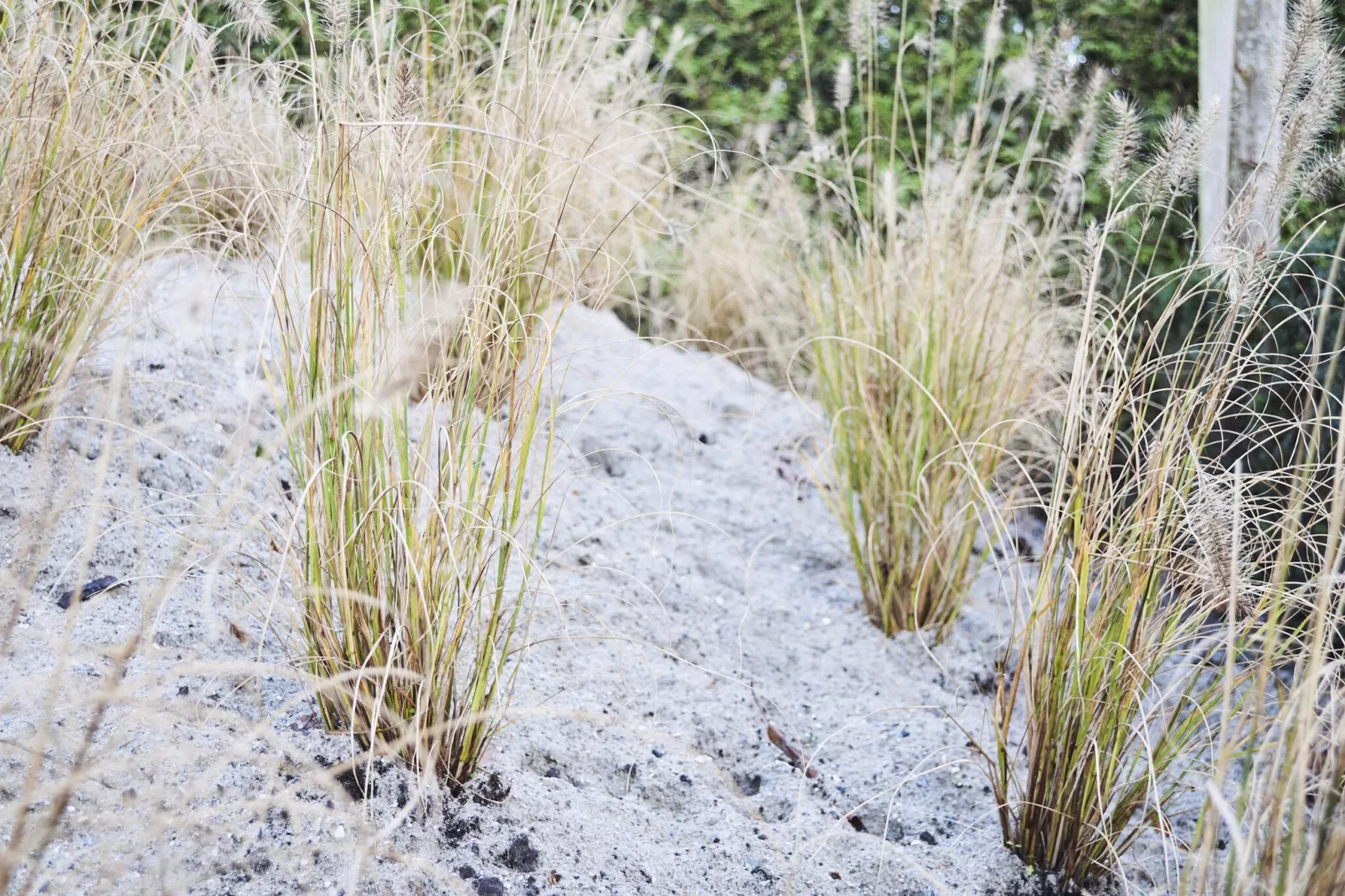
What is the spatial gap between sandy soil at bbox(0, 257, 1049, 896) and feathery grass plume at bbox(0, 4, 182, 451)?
10cm

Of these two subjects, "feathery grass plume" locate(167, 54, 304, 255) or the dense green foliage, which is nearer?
"feathery grass plume" locate(167, 54, 304, 255)

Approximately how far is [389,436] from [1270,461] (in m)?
2.19

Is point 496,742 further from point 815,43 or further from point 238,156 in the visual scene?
point 815,43

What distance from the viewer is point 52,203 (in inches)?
69.9

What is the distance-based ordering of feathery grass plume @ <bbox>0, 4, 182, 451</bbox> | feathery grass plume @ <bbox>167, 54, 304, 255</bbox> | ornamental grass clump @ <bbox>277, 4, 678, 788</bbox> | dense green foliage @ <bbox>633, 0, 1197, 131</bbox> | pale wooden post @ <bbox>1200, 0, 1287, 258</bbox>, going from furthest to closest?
dense green foliage @ <bbox>633, 0, 1197, 131</bbox> → pale wooden post @ <bbox>1200, 0, 1287, 258</bbox> → feathery grass plume @ <bbox>0, 4, 182, 451</bbox> → feathery grass plume @ <bbox>167, 54, 304, 255</bbox> → ornamental grass clump @ <bbox>277, 4, 678, 788</bbox>

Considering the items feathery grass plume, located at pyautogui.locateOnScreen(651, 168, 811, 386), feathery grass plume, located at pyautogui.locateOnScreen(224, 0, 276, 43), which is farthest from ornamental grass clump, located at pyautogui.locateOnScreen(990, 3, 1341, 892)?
feathery grass plume, located at pyautogui.locateOnScreen(651, 168, 811, 386)

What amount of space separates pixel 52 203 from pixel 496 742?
1.34m

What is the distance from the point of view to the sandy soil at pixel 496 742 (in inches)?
48.5

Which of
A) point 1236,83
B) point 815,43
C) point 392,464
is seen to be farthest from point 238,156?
point 815,43

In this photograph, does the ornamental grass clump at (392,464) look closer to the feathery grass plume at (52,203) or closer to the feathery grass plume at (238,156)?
the feathery grass plume at (238,156)

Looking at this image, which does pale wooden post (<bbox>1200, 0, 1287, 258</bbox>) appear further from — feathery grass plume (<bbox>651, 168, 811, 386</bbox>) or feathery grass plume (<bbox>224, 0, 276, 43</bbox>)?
feathery grass plume (<bbox>224, 0, 276, 43</bbox>)

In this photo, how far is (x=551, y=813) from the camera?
1519 millimetres

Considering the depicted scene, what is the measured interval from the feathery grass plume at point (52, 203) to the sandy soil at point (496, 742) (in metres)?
0.10

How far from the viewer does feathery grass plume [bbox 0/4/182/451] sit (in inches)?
67.1
